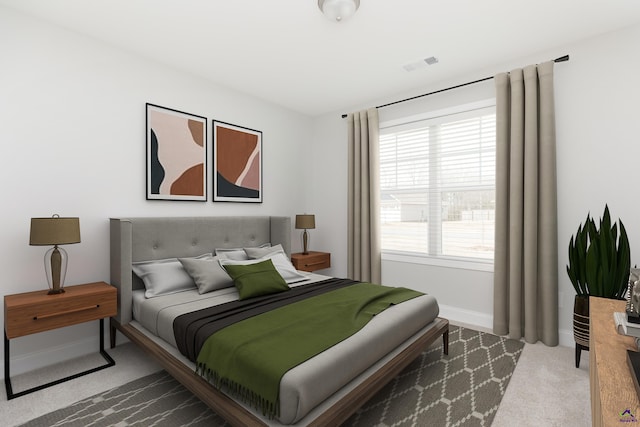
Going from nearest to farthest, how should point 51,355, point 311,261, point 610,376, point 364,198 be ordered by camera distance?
point 610,376 → point 51,355 → point 364,198 → point 311,261

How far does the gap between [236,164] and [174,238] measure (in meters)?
1.19

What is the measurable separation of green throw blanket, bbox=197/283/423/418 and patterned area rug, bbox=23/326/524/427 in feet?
1.56

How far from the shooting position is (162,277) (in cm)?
280

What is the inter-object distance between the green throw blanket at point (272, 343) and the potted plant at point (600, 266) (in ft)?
4.97

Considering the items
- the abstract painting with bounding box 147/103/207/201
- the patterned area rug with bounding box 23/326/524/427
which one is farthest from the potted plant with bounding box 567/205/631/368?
the abstract painting with bounding box 147/103/207/201

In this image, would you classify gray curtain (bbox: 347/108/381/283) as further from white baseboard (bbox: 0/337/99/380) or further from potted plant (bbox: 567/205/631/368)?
white baseboard (bbox: 0/337/99/380)

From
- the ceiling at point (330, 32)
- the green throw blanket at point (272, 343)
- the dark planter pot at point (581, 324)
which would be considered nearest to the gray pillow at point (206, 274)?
the green throw blanket at point (272, 343)

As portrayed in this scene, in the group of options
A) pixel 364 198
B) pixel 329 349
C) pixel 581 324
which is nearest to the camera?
pixel 329 349

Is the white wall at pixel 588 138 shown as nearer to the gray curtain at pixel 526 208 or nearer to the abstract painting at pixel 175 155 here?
the gray curtain at pixel 526 208

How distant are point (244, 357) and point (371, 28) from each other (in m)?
2.59

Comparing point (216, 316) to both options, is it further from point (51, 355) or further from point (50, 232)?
point (51, 355)

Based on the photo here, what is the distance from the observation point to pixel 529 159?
9.75 ft

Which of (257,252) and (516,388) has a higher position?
(257,252)

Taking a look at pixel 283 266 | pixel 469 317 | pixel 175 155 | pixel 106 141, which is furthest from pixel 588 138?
pixel 106 141
